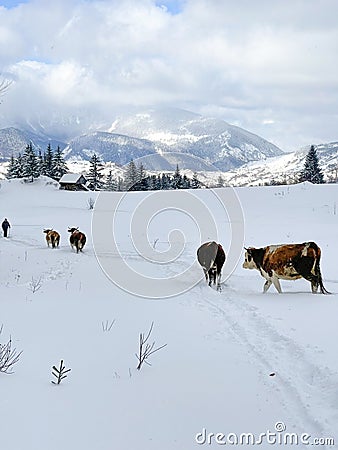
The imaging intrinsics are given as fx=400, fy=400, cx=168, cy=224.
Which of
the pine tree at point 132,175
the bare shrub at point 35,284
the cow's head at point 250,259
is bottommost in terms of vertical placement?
the bare shrub at point 35,284

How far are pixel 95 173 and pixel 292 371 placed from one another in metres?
76.2

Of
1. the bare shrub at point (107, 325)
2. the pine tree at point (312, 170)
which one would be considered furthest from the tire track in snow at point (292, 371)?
the pine tree at point (312, 170)

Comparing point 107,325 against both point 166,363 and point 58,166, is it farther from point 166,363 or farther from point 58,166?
point 58,166

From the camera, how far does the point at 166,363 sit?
6125 mm

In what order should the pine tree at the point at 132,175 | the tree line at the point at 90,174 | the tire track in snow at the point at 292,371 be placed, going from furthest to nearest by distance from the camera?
the tree line at the point at 90,174 → the pine tree at the point at 132,175 → the tire track in snow at the point at 292,371

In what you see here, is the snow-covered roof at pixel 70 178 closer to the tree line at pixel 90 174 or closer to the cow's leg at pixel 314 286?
the tree line at pixel 90 174

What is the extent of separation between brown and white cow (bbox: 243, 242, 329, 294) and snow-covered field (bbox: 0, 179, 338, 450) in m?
0.47

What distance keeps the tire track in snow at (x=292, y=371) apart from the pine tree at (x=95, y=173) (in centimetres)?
7110

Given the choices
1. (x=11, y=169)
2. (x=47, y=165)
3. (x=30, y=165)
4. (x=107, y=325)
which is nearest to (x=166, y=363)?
(x=107, y=325)

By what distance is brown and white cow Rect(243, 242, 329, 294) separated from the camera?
10.5 m

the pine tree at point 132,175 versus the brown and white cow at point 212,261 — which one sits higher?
the pine tree at point 132,175

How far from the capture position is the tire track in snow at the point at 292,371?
4.49 meters

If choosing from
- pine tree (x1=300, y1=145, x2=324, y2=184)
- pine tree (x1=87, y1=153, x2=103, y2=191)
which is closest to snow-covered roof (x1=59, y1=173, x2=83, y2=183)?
pine tree (x1=87, y1=153, x2=103, y2=191)

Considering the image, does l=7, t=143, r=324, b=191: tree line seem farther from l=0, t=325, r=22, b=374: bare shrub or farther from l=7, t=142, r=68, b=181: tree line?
l=0, t=325, r=22, b=374: bare shrub
